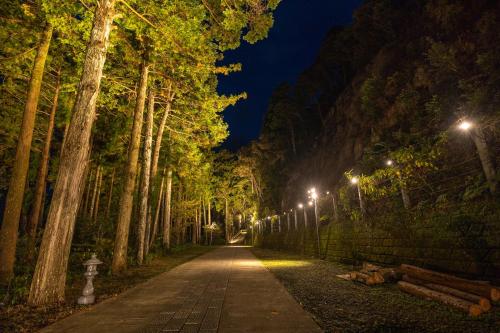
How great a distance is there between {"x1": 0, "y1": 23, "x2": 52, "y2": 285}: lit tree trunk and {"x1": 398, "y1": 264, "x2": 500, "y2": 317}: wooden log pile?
32.6 ft

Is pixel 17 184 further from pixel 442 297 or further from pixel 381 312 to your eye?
pixel 442 297

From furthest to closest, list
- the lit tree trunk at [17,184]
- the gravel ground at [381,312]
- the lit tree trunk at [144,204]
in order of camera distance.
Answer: the lit tree trunk at [144,204] → the lit tree trunk at [17,184] → the gravel ground at [381,312]

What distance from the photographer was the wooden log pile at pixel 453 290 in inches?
165

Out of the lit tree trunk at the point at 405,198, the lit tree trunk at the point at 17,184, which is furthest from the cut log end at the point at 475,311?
the lit tree trunk at the point at 17,184

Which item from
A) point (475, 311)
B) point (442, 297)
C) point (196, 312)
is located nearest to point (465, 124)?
point (442, 297)

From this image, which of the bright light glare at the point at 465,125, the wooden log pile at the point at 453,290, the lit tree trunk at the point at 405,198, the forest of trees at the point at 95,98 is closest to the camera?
the wooden log pile at the point at 453,290

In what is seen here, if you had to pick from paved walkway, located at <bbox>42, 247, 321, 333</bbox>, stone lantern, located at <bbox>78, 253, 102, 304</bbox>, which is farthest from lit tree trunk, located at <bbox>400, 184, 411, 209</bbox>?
stone lantern, located at <bbox>78, 253, 102, 304</bbox>

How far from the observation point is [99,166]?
21688 mm

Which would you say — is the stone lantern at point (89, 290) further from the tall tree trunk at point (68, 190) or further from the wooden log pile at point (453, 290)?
the wooden log pile at point (453, 290)

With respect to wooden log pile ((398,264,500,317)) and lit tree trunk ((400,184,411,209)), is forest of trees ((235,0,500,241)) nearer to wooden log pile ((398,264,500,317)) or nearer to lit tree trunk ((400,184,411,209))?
lit tree trunk ((400,184,411,209))

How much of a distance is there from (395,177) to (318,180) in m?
20.6

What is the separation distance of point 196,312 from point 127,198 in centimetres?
723

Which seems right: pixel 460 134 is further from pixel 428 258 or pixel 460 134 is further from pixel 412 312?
pixel 412 312

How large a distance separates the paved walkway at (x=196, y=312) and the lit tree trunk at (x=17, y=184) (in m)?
4.25
